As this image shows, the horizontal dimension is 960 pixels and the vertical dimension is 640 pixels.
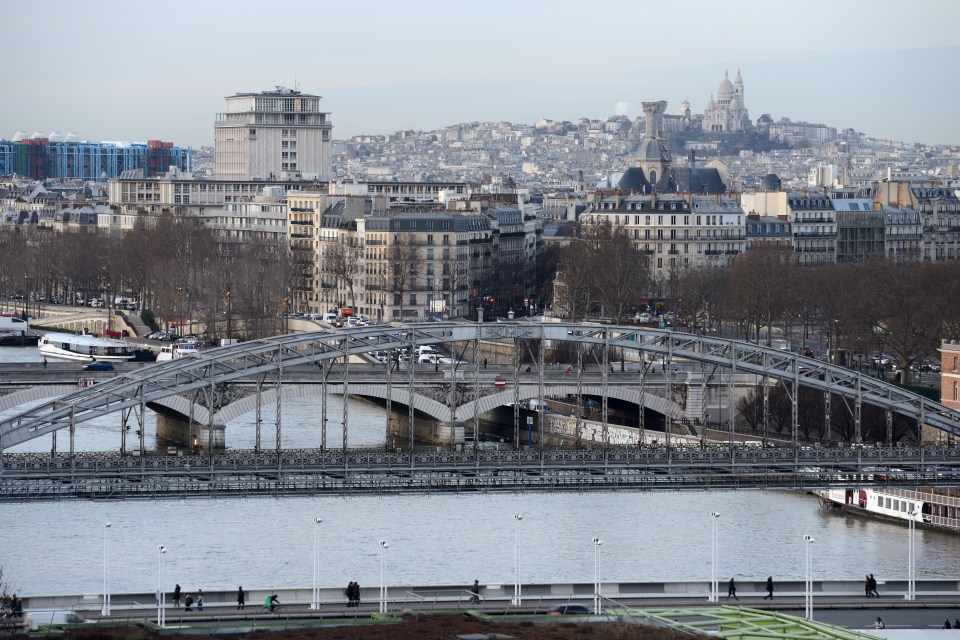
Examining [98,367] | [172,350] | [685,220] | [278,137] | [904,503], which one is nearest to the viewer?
[904,503]

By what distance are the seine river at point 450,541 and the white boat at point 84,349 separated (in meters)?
23.1

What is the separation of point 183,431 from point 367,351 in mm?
13128

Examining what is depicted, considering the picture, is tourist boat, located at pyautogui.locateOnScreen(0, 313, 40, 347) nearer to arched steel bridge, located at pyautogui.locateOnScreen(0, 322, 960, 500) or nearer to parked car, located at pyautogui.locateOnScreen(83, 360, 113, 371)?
parked car, located at pyautogui.locateOnScreen(83, 360, 113, 371)

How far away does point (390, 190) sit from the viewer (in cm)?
9688

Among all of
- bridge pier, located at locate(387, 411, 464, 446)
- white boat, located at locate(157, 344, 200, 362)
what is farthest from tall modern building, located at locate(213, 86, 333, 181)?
bridge pier, located at locate(387, 411, 464, 446)

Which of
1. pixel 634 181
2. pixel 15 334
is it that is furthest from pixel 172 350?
pixel 634 181

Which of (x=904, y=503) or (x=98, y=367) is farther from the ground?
(x=98, y=367)

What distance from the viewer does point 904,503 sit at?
41094 millimetres

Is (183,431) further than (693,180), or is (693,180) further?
(693,180)

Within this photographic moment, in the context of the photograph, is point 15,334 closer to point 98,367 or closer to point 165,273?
point 165,273

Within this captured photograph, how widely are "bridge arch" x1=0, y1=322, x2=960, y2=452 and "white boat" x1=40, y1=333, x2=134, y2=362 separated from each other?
24.6 metres

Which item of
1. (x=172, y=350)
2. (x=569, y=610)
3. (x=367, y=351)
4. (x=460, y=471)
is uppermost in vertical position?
(x=172, y=350)

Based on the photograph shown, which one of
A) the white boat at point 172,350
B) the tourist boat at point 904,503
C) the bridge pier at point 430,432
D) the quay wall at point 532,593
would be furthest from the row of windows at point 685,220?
the quay wall at point 532,593

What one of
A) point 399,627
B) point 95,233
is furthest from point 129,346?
point 399,627
